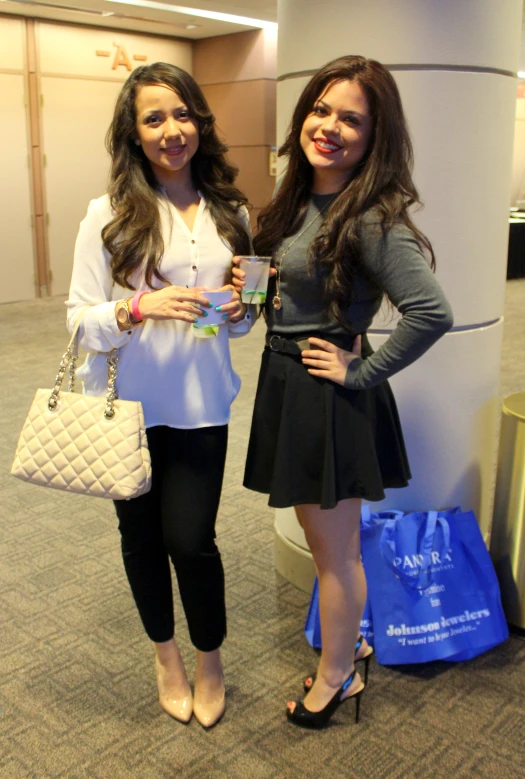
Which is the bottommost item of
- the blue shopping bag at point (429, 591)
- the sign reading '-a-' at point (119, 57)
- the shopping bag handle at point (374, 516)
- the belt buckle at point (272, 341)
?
the blue shopping bag at point (429, 591)

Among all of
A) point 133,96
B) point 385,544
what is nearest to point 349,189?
point 133,96

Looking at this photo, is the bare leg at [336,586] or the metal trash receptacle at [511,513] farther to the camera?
the metal trash receptacle at [511,513]

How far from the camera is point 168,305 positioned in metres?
1.77

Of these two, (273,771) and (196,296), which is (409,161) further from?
(273,771)

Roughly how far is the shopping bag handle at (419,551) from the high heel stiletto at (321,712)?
367mm

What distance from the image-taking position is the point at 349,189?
5.79ft

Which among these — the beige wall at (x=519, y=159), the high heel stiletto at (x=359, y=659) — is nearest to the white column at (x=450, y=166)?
the high heel stiletto at (x=359, y=659)

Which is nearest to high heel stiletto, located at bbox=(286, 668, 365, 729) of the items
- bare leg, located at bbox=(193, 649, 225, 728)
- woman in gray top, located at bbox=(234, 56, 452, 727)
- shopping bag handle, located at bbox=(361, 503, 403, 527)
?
woman in gray top, located at bbox=(234, 56, 452, 727)

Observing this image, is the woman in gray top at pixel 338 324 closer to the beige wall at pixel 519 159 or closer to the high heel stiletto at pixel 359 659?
the high heel stiletto at pixel 359 659

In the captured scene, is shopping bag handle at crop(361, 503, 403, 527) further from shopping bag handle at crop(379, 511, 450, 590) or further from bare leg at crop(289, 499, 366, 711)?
bare leg at crop(289, 499, 366, 711)

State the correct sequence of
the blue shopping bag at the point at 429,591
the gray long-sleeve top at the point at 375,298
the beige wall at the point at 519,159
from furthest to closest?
1. the beige wall at the point at 519,159
2. the blue shopping bag at the point at 429,591
3. the gray long-sleeve top at the point at 375,298

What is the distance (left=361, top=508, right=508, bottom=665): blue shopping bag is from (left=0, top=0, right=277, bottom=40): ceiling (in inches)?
273

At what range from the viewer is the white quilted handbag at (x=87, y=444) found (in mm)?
1854

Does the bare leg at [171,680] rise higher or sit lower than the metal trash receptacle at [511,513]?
lower
